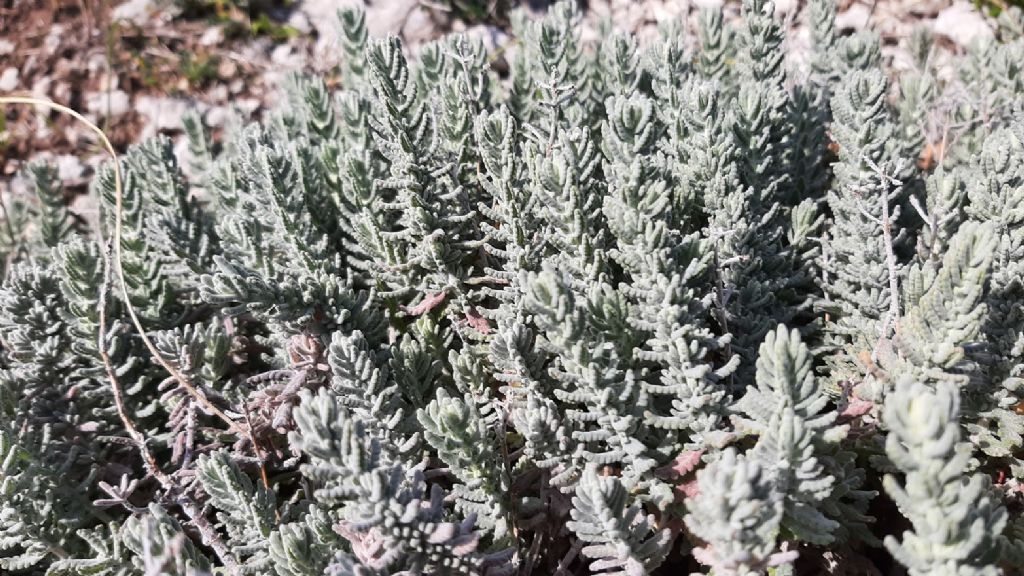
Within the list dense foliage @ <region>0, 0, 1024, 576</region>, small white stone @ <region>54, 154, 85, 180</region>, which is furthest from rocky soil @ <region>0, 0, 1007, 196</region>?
dense foliage @ <region>0, 0, 1024, 576</region>

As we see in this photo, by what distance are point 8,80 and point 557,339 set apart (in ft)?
15.8

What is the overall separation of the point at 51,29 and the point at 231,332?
379 centimetres

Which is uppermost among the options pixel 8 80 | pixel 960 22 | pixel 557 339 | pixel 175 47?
pixel 175 47

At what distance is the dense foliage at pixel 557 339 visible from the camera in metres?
1.98

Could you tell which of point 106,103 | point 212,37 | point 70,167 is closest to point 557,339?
point 70,167

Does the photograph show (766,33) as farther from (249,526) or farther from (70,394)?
(70,394)

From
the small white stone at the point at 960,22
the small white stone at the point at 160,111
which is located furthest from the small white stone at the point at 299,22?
the small white stone at the point at 960,22

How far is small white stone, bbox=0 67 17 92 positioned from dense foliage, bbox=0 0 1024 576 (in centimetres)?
256

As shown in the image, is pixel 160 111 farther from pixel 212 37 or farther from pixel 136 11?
pixel 136 11

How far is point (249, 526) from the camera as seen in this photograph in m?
2.39

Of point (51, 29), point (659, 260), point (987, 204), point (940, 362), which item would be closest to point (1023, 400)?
point (940, 362)

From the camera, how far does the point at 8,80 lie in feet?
17.5

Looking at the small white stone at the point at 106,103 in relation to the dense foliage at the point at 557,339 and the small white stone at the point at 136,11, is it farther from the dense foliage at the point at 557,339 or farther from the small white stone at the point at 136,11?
the dense foliage at the point at 557,339

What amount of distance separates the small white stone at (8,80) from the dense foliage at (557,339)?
8.40 feet
